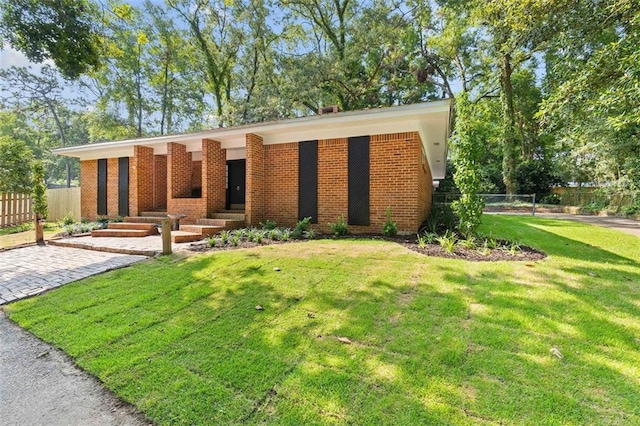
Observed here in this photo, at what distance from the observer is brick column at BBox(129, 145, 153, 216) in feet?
35.7

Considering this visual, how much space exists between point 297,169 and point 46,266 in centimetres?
610

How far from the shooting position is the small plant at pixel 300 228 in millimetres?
7461

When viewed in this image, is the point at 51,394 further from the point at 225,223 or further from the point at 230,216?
the point at 230,216

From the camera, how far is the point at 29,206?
13.0 m

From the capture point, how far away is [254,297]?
147 inches

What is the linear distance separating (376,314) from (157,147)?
11.1m

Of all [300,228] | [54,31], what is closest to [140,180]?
[54,31]

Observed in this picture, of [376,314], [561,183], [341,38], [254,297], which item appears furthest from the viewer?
[561,183]

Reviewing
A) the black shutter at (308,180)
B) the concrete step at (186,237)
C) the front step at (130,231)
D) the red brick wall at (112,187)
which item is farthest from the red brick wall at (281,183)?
the red brick wall at (112,187)

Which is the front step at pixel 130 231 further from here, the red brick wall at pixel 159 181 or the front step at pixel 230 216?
the red brick wall at pixel 159 181

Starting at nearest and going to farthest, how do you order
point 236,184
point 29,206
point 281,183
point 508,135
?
point 281,183 → point 236,184 → point 29,206 → point 508,135

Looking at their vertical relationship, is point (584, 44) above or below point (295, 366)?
above

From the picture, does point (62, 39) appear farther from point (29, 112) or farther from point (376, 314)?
point (29, 112)

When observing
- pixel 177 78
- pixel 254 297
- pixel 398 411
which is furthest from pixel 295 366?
pixel 177 78
